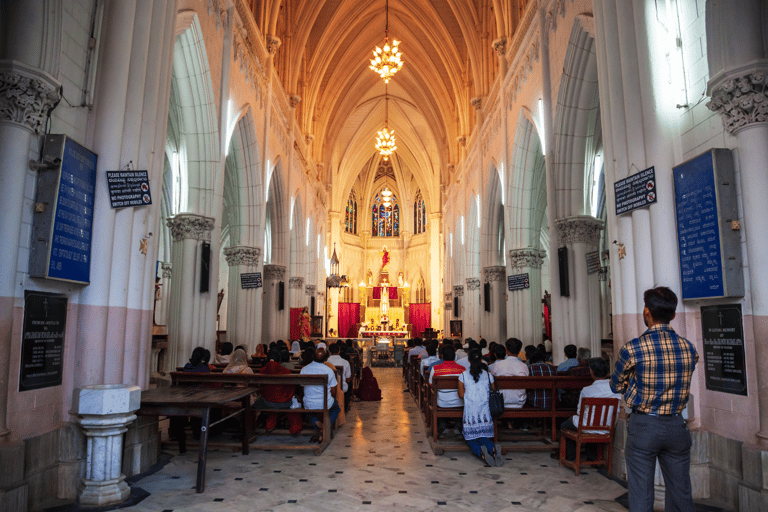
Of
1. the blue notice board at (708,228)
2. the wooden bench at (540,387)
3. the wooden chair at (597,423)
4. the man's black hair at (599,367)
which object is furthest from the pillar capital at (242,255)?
the blue notice board at (708,228)

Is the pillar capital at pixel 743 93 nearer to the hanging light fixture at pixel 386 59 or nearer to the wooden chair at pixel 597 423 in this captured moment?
the wooden chair at pixel 597 423

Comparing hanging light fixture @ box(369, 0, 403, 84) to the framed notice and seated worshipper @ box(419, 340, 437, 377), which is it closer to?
seated worshipper @ box(419, 340, 437, 377)

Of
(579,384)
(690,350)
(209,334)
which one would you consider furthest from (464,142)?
(690,350)

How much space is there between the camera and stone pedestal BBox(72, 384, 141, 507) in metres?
4.75

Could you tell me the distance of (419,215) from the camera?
4434cm

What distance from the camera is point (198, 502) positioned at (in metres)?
4.83

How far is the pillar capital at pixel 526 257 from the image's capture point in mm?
14023

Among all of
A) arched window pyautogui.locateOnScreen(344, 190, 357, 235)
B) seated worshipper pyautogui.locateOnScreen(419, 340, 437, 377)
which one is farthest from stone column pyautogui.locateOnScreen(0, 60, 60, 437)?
arched window pyautogui.locateOnScreen(344, 190, 357, 235)

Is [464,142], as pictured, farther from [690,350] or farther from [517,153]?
[690,350]

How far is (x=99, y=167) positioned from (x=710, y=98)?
6414 mm

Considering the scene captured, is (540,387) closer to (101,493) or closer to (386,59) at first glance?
(101,493)

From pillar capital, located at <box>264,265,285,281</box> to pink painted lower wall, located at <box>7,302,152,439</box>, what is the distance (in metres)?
11.9

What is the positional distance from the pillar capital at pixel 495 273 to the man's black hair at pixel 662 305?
14.7 meters

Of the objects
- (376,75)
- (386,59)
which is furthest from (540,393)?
(376,75)
